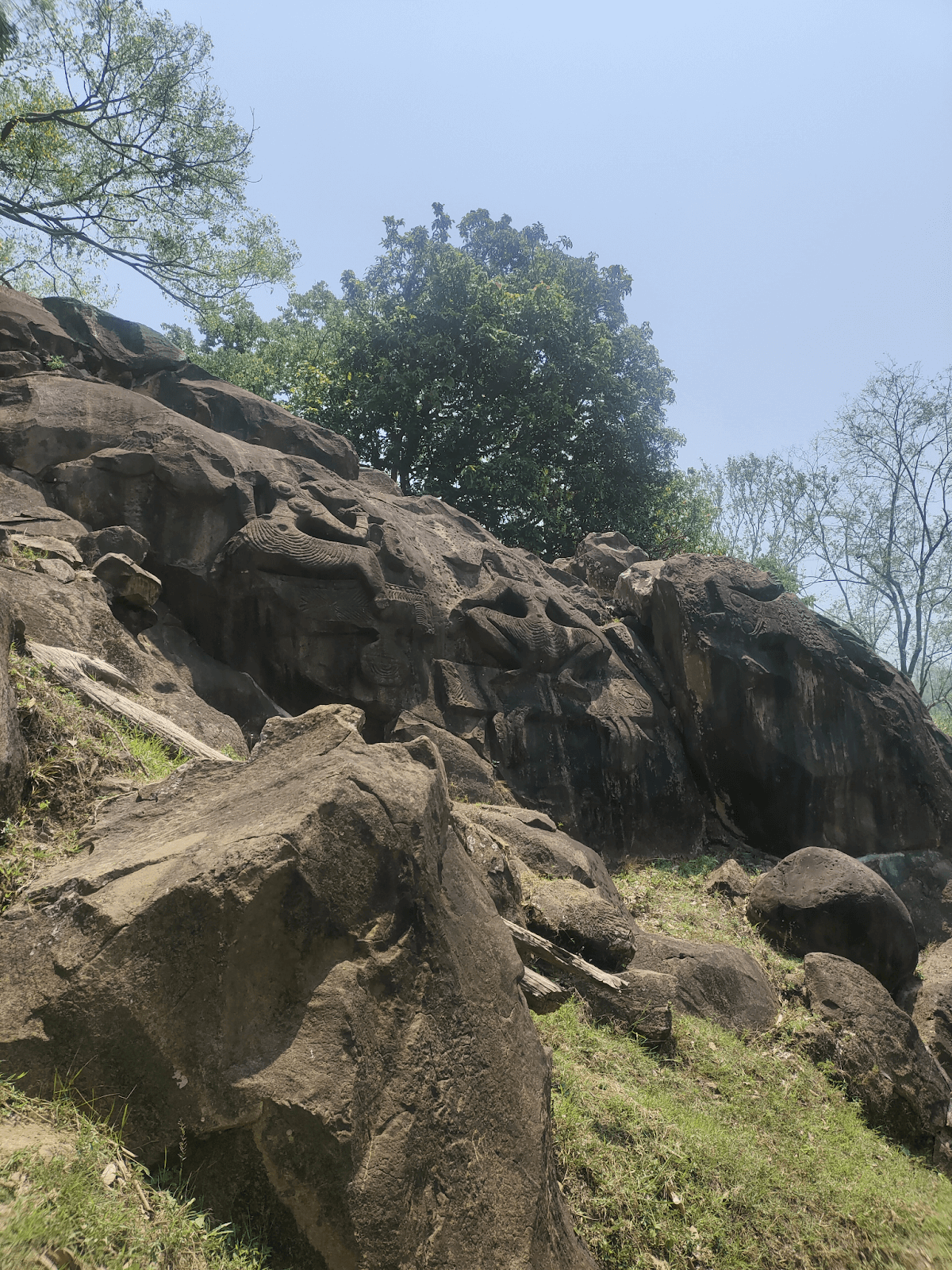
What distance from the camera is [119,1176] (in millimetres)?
2789

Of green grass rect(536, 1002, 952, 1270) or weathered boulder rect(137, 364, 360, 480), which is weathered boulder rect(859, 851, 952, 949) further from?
weathered boulder rect(137, 364, 360, 480)

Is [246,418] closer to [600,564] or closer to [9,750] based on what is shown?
[600,564]

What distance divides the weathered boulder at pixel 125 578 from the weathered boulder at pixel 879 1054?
23.0 ft

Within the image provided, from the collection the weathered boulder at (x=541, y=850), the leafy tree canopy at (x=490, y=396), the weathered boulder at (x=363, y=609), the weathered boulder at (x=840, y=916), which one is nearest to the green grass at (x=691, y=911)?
the weathered boulder at (x=840, y=916)

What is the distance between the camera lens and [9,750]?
423 cm

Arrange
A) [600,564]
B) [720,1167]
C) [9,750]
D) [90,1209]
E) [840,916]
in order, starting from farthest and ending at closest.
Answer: [600,564], [840,916], [720,1167], [9,750], [90,1209]

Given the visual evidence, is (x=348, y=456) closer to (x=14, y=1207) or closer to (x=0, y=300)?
(x=0, y=300)

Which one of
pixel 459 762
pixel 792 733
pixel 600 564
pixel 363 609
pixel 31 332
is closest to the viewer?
pixel 459 762

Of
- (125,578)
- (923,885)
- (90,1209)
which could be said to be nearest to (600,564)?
(923,885)

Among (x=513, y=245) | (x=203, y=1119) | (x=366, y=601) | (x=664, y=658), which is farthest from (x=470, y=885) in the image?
(x=513, y=245)

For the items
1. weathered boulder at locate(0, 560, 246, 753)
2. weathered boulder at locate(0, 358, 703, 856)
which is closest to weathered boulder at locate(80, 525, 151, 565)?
weathered boulder at locate(0, 358, 703, 856)

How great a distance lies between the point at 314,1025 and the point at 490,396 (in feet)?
67.0

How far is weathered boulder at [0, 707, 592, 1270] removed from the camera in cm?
292

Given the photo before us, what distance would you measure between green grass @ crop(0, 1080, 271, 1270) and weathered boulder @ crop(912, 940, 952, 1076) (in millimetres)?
8126
